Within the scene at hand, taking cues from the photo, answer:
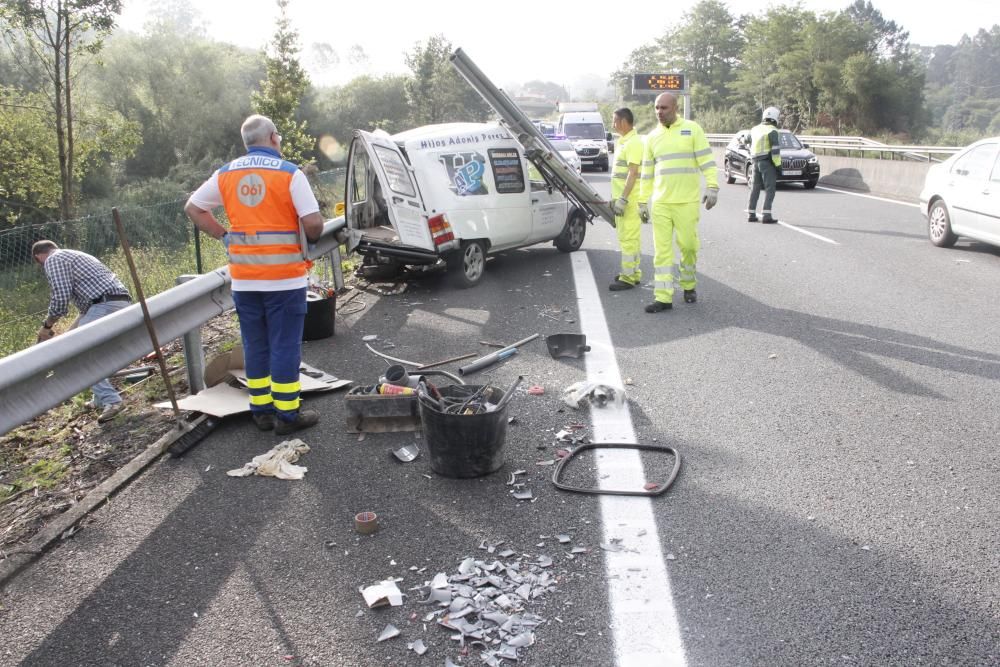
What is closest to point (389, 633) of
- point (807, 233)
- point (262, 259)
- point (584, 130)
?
point (262, 259)

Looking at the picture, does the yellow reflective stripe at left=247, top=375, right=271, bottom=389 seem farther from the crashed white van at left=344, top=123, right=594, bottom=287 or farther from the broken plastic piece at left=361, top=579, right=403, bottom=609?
the crashed white van at left=344, top=123, right=594, bottom=287

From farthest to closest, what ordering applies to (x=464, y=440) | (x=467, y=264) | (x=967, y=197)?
(x=967, y=197)
(x=467, y=264)
(x=464, y=440)

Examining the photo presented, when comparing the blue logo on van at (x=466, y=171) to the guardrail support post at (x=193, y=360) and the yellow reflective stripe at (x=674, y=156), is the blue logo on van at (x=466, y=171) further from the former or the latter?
the guardrail support post at (x=193, y=360)

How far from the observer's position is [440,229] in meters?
8.62

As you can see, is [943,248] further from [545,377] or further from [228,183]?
[228,183]

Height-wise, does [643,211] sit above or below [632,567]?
above

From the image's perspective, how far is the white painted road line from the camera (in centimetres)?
278

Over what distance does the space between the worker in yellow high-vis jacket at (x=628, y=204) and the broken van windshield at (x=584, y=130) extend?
22.1m

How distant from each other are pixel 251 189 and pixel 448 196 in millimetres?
4282

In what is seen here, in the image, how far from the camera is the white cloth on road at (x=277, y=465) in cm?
432

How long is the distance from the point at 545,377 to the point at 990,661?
3.55 m

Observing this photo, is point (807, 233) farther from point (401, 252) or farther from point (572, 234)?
point (401, 252)

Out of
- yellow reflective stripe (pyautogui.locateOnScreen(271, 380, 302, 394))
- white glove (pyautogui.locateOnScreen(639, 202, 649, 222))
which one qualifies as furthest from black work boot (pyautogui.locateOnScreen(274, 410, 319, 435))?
white glove (pyautogui.locateOnScreen(639, 202, 649, 222))

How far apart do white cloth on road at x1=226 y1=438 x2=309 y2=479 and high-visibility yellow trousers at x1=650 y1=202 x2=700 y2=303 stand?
4.44m
